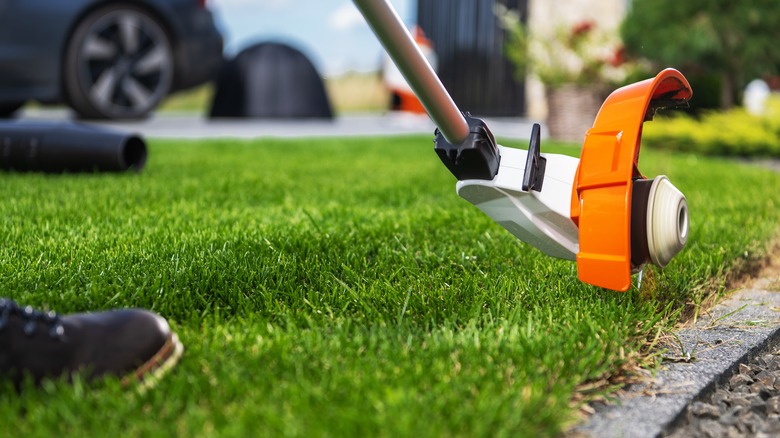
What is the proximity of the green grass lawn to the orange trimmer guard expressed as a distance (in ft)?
0.40

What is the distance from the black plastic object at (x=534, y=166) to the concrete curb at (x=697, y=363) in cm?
41

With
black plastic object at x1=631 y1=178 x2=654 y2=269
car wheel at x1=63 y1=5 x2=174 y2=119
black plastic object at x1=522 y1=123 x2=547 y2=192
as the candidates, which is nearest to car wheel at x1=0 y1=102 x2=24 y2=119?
car wheel at x1=63 y1=5 x2=174 y2=119

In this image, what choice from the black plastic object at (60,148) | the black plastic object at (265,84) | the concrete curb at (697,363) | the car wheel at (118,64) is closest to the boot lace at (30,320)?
the concrete curb at (697,363)

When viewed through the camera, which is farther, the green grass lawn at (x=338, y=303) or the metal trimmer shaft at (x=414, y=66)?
the metal trimmer shaft at (x=414, y=66)

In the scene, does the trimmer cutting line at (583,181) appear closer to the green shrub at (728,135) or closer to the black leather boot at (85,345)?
the black leather boot at (85,345)

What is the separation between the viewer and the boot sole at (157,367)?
3.83 feet

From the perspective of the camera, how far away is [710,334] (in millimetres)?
1633

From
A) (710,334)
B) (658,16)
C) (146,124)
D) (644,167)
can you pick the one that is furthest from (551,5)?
(710,334)

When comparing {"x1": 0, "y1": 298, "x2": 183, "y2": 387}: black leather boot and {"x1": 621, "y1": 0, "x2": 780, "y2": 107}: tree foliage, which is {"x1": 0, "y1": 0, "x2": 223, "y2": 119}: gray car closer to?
{"x1": 621, "y1": 0, "x2": 780, "y2": 107}: tree foliage

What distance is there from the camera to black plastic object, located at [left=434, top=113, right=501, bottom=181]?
1415 mm

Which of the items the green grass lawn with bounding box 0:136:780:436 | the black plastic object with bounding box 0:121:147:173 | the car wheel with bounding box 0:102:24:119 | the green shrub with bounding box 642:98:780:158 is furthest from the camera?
the car wheel with bounding box 0:102:24:119

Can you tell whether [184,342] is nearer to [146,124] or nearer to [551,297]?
[551,297]

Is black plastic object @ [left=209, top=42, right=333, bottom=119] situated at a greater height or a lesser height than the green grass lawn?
greater

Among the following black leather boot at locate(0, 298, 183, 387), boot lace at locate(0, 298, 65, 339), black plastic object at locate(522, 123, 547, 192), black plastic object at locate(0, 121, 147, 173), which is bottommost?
black leather boot at locate(0, 298, 183, 387)
